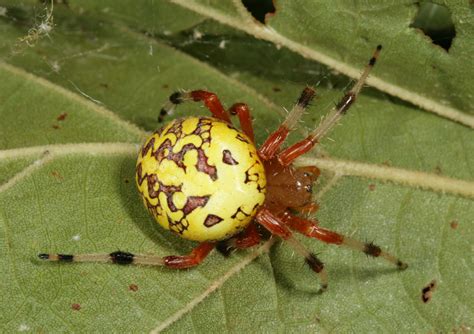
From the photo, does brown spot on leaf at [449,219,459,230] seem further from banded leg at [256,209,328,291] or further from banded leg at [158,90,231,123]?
banded leg at [158,90,231,123]

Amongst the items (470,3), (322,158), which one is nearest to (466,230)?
(322,158)

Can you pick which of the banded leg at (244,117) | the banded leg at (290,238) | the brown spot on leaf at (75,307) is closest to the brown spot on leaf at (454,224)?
the banded leg at (290,238)

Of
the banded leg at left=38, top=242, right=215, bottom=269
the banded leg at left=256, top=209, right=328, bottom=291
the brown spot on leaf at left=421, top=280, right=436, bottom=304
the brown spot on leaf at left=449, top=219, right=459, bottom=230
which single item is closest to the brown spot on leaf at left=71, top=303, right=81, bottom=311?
the banded leg at left=38, top=242, right=215, bottom=269

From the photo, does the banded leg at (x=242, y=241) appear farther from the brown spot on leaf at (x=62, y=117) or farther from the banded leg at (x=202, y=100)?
the brown spot on leaf at (x=62, y=117)

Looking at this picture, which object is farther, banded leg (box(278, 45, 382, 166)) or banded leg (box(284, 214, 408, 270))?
banded leg (box(278, 45, 382, 166))

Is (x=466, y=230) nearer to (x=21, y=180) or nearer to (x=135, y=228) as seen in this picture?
(x=135, y=228)
